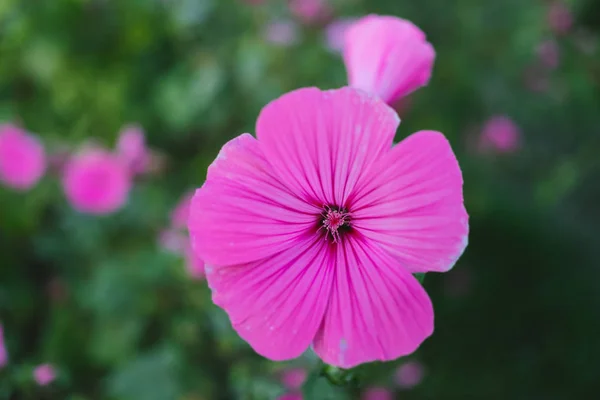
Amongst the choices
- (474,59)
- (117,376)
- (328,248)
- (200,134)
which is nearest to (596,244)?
(474,59)

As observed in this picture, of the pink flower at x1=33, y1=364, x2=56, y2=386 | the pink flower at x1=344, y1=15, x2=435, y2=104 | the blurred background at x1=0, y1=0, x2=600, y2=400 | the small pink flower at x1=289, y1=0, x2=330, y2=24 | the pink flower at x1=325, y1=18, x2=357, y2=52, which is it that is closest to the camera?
the pink flower at x1=344, y1=15, x2=435, y2=104

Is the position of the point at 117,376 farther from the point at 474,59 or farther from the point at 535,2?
the point at 535,2

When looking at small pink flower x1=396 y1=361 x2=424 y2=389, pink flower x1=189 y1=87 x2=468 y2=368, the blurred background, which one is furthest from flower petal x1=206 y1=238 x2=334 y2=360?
small pink flower x1=396 y1=361 x2=424 y2=389

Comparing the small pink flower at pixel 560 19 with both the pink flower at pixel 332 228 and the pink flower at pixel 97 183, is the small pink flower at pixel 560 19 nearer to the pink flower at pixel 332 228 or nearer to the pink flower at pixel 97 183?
the pink flower at pixel 97 183

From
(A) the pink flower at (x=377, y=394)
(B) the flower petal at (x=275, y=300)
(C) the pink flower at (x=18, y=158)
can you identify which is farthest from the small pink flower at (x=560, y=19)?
(B) the flower petal at (x=275, y=300)

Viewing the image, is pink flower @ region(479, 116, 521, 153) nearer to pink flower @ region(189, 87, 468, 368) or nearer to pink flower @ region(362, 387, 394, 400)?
pink flower @ region(362, 387, 394, 400)

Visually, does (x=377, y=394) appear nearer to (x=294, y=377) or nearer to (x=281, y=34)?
(x=294, y=377)
